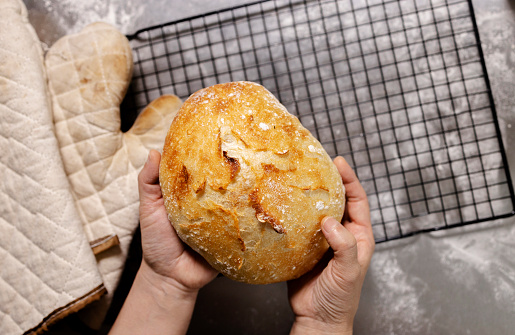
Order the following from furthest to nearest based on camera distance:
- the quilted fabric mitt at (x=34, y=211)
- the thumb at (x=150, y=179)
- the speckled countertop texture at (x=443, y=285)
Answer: the speckled countertop texture at (x=443, y=285) → the quilted fabric mitt at (x=34, y=211) → the thumb at (x=150, y=179)

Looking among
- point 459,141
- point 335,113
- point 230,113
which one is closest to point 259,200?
point 230,113

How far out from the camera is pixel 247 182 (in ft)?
2.85

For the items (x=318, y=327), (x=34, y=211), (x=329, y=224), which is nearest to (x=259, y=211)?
(x=329, y=224)

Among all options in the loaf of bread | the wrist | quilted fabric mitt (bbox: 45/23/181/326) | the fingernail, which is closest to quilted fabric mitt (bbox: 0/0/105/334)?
quilted fabric mitt (bbox: 45/23/181/326)

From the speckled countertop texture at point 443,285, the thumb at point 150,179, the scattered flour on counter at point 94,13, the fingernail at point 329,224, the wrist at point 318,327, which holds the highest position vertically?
the scattered flour on counter at point 94,13

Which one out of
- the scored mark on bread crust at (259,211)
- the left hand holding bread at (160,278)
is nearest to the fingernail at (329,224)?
the scored mark on bread crust at (259,211)

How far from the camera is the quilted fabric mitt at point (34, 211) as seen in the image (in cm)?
125

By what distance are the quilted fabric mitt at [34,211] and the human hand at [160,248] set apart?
10.2 inches

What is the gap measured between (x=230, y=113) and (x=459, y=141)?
93 centimetres

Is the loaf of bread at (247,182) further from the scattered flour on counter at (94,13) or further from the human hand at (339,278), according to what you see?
the scattered flour on counter at (94,13)

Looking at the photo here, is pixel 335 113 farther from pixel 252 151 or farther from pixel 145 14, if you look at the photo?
pixel 145 14

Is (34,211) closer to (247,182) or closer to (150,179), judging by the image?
(150,179)

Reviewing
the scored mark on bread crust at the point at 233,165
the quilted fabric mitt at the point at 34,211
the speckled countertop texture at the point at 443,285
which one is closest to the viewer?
the scored mark on bread crust at the point at 233,165

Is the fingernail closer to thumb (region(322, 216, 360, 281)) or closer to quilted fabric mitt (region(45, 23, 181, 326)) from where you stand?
thumb (region(322, 216, 360, 281))
